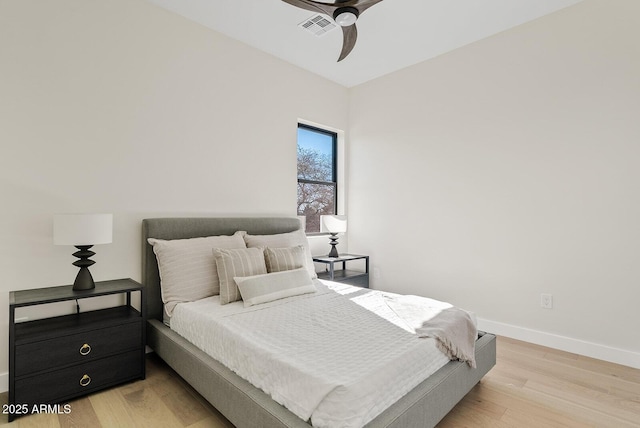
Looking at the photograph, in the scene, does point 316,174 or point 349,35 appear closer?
point 349,35

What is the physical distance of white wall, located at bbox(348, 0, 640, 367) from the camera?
8.65 feet

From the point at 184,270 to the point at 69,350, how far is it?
31.4 inches

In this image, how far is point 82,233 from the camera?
2090 millimetres

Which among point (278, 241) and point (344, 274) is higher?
point (278, 241)

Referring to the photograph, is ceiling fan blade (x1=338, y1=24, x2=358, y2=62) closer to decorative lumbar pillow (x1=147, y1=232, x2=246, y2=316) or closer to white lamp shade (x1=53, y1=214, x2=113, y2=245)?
decorative lumbar pillow (x1=147, y1=232, x2=246, y2=316)

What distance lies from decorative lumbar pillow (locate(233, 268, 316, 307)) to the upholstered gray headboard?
0.72m

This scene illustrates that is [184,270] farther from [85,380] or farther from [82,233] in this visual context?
[85,380]

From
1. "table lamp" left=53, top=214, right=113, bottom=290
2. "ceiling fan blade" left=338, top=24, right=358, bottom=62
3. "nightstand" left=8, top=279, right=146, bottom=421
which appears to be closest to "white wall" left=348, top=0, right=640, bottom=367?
"ceiling fan blade" left=338, top=24, right=358, bottom=62

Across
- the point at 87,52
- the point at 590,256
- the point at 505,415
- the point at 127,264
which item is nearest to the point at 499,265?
the point at 590,256

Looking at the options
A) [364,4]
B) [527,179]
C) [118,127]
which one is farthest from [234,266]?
[527,179]

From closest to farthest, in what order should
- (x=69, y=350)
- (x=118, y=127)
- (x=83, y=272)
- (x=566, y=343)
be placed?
1. (x=69, y=350)
2. (x=83, y=272)
3. (x=118, y=127)
4. (x=566, y=343)

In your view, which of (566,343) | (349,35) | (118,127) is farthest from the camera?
(566,343)

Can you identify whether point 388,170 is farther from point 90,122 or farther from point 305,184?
point 90,122

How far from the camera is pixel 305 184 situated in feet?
13.7
